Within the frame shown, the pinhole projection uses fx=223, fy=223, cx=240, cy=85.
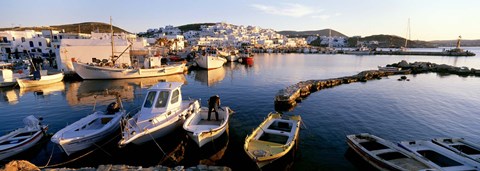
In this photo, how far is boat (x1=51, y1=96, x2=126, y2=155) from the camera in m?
10.9

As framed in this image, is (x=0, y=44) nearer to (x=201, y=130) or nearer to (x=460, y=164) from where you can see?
(x=201, y=130)

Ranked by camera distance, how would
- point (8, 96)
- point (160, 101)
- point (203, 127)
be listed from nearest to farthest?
point (203, 127), point (160, 101), point (8, 96)

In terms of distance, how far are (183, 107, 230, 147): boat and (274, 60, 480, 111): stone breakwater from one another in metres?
7.76

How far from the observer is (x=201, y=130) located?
1216cm

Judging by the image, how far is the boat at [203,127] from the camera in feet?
38.7

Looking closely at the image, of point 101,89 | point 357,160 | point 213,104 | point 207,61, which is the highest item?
point 207,61

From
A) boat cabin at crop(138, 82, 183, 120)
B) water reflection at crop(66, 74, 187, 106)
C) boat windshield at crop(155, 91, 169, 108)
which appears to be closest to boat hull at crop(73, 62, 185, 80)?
water reflection at crop(66, 74, 187, 106)

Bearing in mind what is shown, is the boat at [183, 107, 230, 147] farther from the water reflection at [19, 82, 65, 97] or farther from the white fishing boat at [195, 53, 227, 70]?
the white fishing boat at [195, 53, 227, 70]

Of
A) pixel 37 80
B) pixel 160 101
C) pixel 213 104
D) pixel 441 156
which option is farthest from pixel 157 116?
pixel 37 80

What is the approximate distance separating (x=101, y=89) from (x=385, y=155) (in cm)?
3162

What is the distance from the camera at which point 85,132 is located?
1190 centimetres

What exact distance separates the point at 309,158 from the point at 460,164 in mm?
6261

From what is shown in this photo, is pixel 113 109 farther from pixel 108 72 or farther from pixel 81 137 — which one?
pixel 108 72

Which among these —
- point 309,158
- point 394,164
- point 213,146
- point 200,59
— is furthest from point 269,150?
point 200,59
